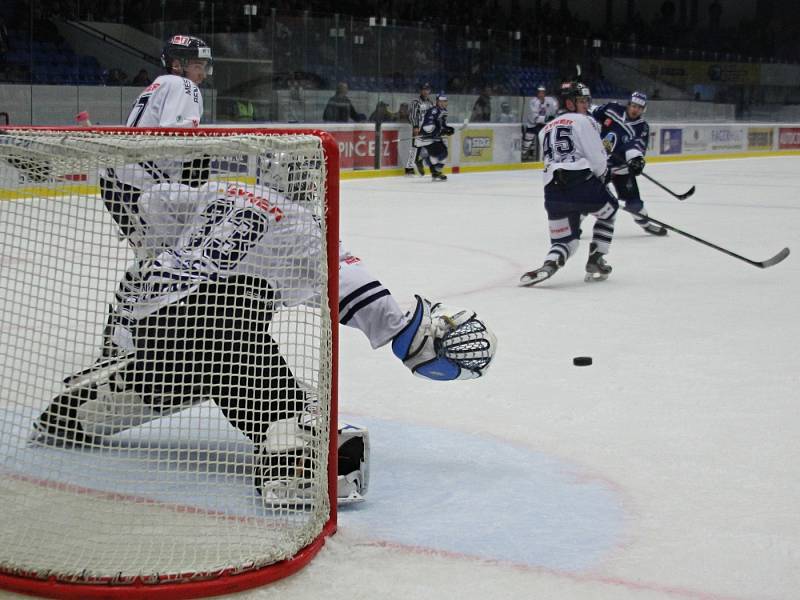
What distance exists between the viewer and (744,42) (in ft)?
82.0

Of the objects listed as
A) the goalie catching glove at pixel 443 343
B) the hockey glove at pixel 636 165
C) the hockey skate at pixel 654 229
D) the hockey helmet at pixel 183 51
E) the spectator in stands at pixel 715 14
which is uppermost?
the spectator in stands at pixel 715 14

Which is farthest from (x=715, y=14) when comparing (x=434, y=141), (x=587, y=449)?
(x=587, y=449)

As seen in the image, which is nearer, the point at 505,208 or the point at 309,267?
the point at 309,267

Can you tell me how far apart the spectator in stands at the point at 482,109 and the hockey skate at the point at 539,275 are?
34.3ft

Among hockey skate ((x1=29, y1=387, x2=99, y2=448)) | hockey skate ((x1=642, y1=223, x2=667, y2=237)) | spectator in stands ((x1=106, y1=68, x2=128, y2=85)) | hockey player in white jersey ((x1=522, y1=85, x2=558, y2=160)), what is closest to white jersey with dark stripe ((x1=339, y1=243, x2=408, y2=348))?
hockey skate ((x1=29, y1=387, x2=99, y2=448))

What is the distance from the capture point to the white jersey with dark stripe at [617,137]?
8117 mm

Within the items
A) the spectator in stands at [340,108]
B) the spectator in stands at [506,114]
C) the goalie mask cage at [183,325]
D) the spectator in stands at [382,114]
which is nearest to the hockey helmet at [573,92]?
the goalie mask cage at [183,325]

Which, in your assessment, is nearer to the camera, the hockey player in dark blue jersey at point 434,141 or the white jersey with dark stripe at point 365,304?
the white jersey with dark stripe at point 365,304

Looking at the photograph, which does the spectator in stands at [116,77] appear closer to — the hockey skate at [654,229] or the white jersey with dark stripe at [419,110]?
the white jersey with dark stripe at [419,110]

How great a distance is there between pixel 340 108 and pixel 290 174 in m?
12.0

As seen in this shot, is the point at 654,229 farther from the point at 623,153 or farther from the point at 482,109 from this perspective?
the point at 482,109

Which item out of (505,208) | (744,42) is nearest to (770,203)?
(505,208)

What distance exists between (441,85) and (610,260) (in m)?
9.52

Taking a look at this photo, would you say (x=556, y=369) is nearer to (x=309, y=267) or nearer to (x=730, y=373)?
(x=730, y=373)
